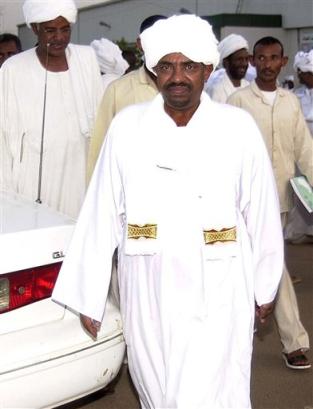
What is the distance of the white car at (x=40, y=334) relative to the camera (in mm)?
2939

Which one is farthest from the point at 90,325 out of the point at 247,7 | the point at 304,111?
the point at 247,7

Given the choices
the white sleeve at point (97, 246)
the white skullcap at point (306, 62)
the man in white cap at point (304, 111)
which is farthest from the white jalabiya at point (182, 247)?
the white skullcap at point (306, 62)

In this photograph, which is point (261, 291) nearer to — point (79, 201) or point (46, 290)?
point (46, 290)

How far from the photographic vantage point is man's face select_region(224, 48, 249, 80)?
325 inches

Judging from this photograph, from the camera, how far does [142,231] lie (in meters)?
3.11

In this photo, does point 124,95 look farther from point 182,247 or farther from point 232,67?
point 232,67

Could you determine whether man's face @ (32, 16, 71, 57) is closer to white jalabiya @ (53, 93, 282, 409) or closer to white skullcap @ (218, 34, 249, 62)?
white jalabiya @ (53, 93, 282, 409)

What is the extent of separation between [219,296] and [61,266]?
63 cm

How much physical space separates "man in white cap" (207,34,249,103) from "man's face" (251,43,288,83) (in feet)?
7.45

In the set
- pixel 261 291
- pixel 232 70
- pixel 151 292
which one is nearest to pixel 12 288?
pixel 151 292

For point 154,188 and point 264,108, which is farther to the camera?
point 264,108

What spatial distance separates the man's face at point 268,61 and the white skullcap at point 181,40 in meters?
2.34

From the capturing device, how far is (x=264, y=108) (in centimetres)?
527

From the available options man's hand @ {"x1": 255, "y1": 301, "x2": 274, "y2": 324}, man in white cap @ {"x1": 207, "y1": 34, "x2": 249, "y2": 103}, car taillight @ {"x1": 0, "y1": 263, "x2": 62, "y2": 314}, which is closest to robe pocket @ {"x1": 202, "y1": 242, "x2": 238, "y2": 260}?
man's hand @ {"x1": 255, "y1": 301, "x2": 274, "y2": 324}
